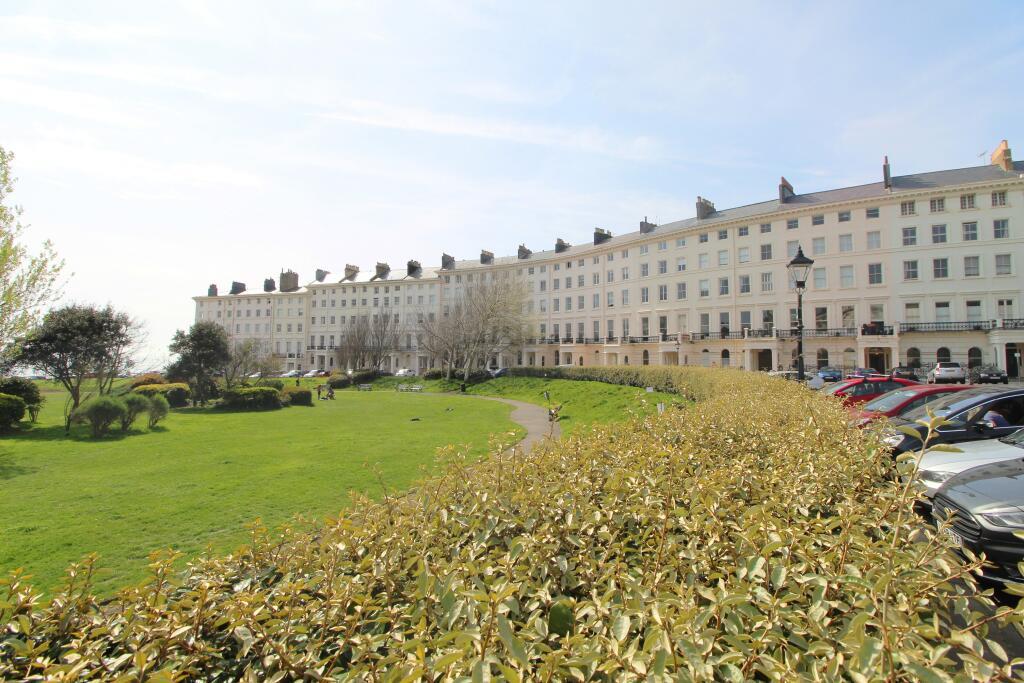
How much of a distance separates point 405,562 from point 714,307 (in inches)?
2402

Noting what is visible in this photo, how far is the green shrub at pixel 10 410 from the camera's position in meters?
18.8

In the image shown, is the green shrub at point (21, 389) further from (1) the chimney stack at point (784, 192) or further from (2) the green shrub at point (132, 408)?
(1) the chimney stack at point (784, 192)

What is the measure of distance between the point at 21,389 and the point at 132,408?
7.00m

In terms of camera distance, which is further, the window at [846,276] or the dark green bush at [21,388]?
the window at [846,276]

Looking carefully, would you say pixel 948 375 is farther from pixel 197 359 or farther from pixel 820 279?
pixel 197 359

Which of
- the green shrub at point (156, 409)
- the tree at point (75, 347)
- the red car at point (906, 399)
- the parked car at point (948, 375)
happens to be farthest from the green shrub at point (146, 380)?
the parked car at point (948, 375)

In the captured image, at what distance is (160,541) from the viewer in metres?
7.19

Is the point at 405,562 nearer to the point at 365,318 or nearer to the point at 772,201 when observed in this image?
the point at 772,201

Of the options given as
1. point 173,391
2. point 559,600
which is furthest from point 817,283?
point 559,600

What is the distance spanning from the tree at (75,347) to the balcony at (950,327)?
61291 millimetres

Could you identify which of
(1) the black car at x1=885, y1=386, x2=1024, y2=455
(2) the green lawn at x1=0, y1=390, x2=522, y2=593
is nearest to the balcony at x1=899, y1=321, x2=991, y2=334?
(1) the black car at x1=885, y1=386, x2=1024, y2=455

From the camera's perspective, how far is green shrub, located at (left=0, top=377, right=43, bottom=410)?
21.0 metres

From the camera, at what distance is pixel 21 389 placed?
840 inches

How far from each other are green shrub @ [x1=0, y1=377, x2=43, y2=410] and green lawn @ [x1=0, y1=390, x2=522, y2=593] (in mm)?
2027
